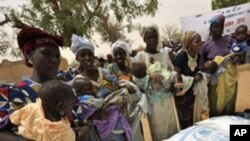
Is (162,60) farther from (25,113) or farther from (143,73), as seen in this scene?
(25,113)

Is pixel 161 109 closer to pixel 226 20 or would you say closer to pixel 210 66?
pixel 210 66

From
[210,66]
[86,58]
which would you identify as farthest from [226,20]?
[86,58]

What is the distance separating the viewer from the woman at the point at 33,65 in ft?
6.27

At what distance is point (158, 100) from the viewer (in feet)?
12.8

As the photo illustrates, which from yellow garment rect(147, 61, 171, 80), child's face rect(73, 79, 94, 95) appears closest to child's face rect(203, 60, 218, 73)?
yellow garment rect(147, 61, 171, 80)

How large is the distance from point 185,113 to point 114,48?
119 centimetres

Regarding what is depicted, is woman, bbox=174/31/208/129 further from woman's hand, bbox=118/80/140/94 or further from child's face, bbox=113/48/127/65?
woman's hand, bbox=118/80/140/94

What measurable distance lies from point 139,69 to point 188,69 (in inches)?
32.9

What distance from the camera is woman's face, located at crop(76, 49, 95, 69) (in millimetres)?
2924

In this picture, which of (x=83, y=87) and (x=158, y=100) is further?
(x=158, y=100)

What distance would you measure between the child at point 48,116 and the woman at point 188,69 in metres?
2.46

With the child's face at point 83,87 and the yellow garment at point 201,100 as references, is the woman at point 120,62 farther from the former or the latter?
the child's face at point 83,87

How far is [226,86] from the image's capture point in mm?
4398

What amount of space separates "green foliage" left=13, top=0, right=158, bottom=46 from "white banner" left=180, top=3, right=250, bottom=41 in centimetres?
314
